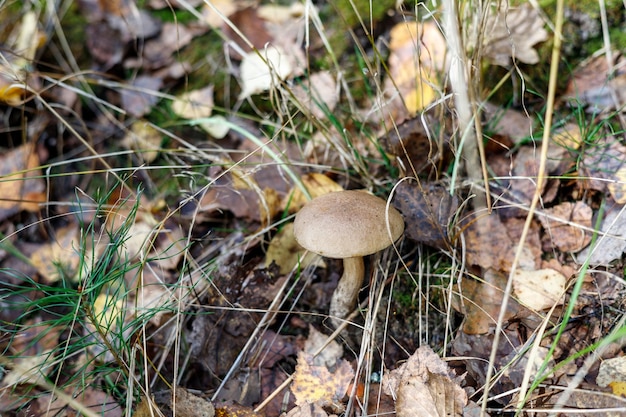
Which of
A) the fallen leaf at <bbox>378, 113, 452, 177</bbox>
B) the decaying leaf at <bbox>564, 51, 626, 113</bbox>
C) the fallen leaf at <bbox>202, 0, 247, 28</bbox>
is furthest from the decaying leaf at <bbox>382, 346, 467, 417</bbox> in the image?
the fallen leaf at <bbox>202, 0, 247, 28</bbox>

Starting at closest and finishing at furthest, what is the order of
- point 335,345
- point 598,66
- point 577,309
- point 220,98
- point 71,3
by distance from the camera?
point 577,309 < point 335,345 < point 598,66 < point 220,98 < point 71,3

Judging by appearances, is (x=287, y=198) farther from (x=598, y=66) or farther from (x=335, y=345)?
(x=598, y=66)

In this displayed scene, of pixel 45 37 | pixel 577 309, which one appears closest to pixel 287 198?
pixel 577 309

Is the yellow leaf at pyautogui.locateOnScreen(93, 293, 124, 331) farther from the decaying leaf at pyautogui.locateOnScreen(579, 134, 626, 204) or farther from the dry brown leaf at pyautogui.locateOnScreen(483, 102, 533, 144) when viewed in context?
the decaying leaf at pyautogui.locateOnScreen(579, 134, 626, 204)

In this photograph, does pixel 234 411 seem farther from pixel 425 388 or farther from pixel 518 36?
pixel 518 36

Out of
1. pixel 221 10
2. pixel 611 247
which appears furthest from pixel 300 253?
pixel 221 10

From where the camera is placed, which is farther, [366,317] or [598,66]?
[598,66]
